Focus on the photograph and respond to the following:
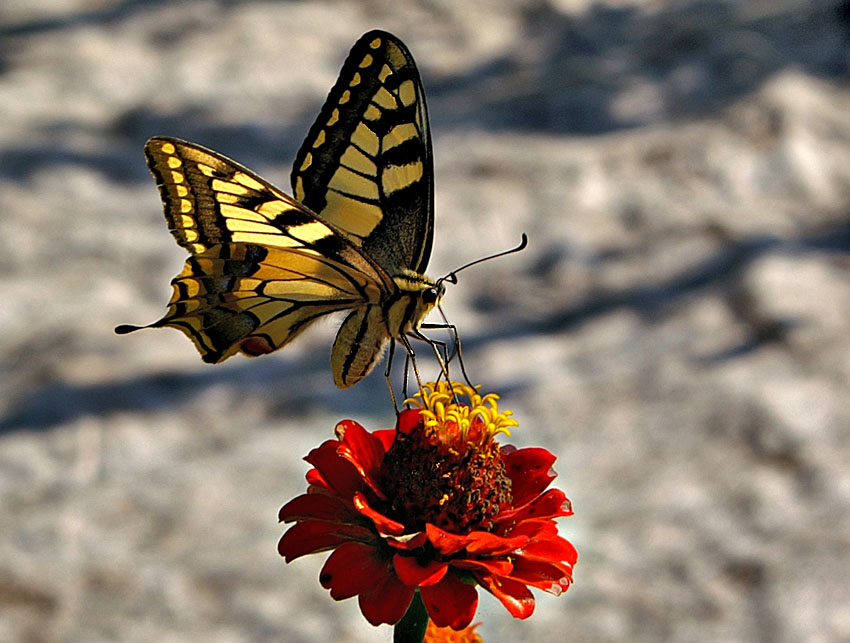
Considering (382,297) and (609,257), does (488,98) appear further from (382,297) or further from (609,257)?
(382,297)

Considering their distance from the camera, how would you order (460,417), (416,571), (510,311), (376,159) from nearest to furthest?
(416,571) < (460,417) < (376,159) < (510,311)

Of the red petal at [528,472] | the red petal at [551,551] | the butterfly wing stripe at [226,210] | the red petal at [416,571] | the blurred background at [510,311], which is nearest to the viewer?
the red petal at [416,571]

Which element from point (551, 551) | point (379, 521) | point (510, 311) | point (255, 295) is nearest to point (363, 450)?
point (379, 521)

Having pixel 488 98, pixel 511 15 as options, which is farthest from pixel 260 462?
pixel 511 15

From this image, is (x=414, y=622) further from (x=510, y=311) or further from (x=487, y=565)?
(x=510, y=311)

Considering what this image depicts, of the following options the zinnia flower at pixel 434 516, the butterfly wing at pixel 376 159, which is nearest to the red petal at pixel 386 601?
the zinnia flower at pixel 434 516

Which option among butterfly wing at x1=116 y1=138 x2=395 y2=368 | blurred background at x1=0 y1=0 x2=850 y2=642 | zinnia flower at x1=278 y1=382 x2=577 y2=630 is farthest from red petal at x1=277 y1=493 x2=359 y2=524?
blurred background at x1=0 y1=0 x2=850 y2=642

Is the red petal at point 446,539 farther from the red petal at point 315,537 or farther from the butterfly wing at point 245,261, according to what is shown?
the butterfly wing at point 245,261
